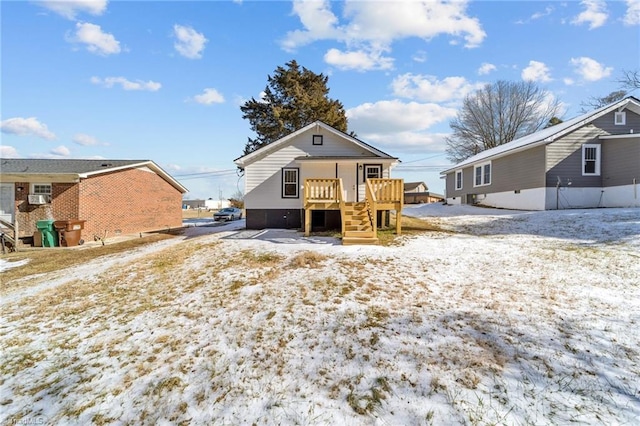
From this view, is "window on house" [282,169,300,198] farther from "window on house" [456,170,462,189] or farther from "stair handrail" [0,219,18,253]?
"window on house" [456,170,462,189]

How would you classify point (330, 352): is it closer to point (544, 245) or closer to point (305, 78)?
point (544, 245)

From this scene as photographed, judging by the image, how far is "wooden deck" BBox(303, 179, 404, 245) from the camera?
32.3 feet

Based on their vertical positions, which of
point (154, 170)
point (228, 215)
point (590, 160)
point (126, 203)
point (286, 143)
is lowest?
point (228, 215)

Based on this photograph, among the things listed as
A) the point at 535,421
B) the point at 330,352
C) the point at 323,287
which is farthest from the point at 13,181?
the point at 535,421

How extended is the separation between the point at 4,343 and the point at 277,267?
467 centimetres

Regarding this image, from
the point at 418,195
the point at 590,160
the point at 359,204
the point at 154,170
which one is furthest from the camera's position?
the point at 418,195

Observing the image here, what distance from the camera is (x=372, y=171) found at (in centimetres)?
1420

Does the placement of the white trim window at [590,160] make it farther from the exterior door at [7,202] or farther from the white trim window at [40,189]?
the exterior door at [7,202]

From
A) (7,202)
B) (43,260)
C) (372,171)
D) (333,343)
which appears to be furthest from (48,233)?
(333,343)

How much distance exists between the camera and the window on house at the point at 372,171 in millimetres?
14164

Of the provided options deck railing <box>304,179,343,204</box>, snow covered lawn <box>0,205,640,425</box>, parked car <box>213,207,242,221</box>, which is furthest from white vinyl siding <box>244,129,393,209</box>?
parked car <box>213,207,242,221</box>

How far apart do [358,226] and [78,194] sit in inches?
557

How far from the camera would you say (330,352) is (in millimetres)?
3965

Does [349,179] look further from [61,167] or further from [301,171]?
[61,167]
